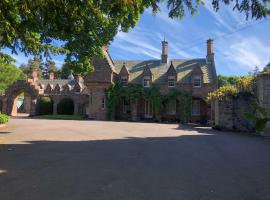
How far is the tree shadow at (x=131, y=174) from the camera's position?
6078 mm

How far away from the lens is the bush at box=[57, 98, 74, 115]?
158 feet

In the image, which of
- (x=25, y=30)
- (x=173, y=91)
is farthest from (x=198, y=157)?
(x=173, y=91)

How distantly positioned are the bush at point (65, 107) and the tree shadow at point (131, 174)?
36858 mm

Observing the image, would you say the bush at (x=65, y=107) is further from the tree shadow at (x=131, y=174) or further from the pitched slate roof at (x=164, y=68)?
the tree shadow at (x=131, y=174)

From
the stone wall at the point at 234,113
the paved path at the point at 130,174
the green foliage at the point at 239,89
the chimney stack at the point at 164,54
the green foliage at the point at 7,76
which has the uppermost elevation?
the chimney stack at the point at 164,54

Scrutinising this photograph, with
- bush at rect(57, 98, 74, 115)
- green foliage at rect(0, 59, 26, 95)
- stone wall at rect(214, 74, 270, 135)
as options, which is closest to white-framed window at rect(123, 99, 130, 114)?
bush at rect(57, 98, 74, 115)

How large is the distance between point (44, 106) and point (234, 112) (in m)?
33.5

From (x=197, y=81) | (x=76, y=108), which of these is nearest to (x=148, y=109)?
(x=197, y=81)

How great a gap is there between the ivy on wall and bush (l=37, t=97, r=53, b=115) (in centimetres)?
1428

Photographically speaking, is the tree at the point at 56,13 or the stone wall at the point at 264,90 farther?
the stone wall at the point at 264,90

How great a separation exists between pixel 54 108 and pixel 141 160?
42859 mm

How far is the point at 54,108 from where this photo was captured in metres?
50.5

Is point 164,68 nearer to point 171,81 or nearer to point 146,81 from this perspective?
point 171,81

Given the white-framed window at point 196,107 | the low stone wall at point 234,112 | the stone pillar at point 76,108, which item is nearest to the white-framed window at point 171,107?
the white-framed window at point 196,107
